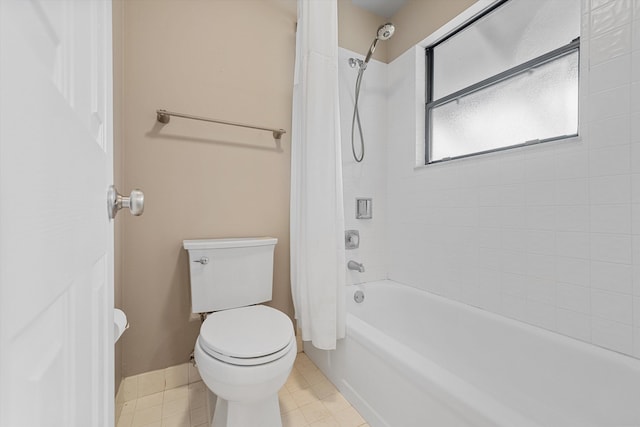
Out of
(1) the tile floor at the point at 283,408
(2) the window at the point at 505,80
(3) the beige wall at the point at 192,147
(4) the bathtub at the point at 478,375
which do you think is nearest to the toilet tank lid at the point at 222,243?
(3) the beige wall at the point at 192,147

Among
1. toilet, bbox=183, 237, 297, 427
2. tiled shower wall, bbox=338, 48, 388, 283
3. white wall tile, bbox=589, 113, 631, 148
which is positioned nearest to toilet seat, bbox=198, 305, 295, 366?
toilet, bbox=183, 237, 297, 427

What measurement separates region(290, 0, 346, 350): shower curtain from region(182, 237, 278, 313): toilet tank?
21 cm

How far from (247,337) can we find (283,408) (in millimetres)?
523

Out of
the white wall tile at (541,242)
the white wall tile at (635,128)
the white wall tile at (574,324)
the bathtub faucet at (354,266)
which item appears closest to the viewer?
the white wall tile at (635,128)

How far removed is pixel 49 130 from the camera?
0.69 ft

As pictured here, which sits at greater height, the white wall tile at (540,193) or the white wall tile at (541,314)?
the white wall tile at (540,193)

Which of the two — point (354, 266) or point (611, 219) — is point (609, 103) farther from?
point (354, 266)

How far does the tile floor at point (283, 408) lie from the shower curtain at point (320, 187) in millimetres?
262

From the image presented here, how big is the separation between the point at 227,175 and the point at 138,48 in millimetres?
730

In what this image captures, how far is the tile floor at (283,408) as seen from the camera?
1.19 meters

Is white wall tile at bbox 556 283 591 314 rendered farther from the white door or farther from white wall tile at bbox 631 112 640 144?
the white door

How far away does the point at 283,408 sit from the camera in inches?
49.9

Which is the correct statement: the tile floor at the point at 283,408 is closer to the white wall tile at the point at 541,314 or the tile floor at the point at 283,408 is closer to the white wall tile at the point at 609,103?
the white wall tile at the point at 541,314

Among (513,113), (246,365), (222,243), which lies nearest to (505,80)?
(513,113)
